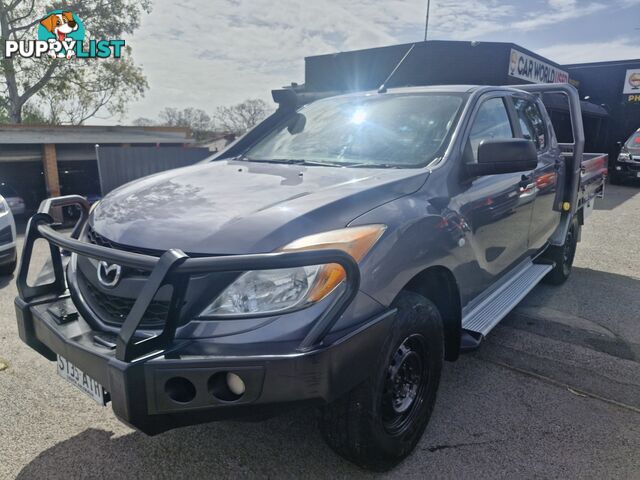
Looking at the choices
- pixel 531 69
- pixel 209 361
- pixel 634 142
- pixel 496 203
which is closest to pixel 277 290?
pixel 209 361

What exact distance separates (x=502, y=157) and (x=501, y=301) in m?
1.19

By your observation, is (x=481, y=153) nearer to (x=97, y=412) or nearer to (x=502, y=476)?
(x=502, y=476)

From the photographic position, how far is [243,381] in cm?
166

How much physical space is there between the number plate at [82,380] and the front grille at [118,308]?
24 centimetres

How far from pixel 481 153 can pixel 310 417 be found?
172cm

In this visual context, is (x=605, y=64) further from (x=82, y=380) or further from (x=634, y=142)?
(x=82, y=380)

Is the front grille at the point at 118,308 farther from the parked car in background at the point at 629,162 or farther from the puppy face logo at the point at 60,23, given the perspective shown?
the puppy face logo at the point at 60,23

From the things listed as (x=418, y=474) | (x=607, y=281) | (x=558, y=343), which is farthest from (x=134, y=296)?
(x=607, y=281)

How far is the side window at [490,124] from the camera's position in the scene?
9.77 ft

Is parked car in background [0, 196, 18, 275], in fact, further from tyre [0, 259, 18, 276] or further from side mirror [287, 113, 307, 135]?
side mirror [287, 113, 307, 135]

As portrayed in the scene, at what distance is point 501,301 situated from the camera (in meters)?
3.32

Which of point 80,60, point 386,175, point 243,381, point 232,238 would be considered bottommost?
point 243,381

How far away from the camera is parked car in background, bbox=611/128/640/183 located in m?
15.8

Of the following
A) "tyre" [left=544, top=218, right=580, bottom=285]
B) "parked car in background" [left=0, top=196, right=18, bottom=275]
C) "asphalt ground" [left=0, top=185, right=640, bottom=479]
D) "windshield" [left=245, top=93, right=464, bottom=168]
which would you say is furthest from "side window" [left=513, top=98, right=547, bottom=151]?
"parked car in background" [left=0, top=196, right=18, bottom=275]
